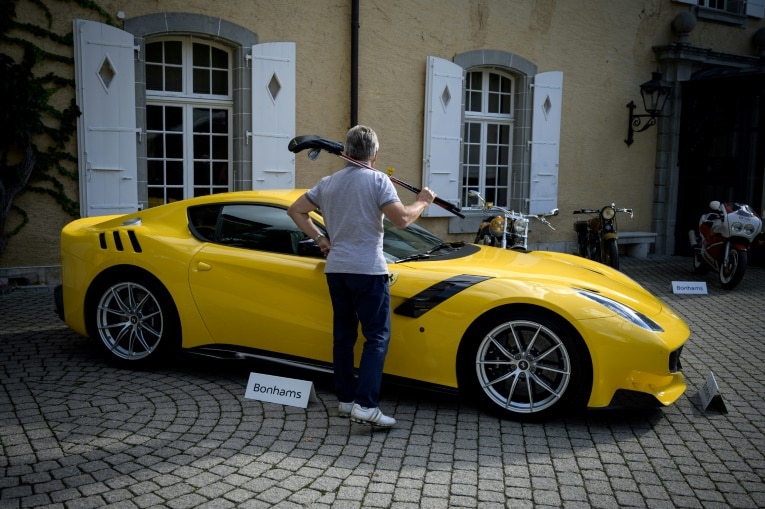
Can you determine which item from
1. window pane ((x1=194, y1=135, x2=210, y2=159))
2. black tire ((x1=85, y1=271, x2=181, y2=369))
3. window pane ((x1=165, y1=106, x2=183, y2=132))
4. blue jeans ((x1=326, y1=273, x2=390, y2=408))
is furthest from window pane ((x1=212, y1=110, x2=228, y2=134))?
blue jeans ((x1=326, y1=273, x2=390, y2=408))

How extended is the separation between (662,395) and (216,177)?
6911 millimetres

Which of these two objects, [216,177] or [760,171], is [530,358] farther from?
[760,171]

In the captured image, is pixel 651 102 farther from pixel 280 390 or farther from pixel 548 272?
pixel 280 390

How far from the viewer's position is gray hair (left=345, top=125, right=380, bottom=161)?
4.21 meters

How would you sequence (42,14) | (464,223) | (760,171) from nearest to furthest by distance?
(42,14), (464,223), (760,171)

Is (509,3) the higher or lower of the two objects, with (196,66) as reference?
higher

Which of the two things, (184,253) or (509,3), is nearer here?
(184,253)

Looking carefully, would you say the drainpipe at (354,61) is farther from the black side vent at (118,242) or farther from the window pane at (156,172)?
the black side vent at (118,242)

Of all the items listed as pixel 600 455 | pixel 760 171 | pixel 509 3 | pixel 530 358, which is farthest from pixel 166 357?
pixel 760 171

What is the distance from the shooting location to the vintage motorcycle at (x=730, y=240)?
31.3 ft

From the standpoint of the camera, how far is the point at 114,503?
3.28 meters

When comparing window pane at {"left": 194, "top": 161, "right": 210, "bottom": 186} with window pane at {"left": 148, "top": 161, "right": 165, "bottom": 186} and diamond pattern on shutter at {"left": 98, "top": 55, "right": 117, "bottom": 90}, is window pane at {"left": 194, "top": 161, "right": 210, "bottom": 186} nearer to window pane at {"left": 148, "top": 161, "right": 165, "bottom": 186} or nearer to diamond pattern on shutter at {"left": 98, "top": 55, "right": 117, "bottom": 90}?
window pane at {"left": 148, "top": 161, "right": 165, "bottom": 186}

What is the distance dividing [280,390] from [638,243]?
1002 cm

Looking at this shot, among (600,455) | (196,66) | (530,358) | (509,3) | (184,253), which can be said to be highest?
(509,3)
